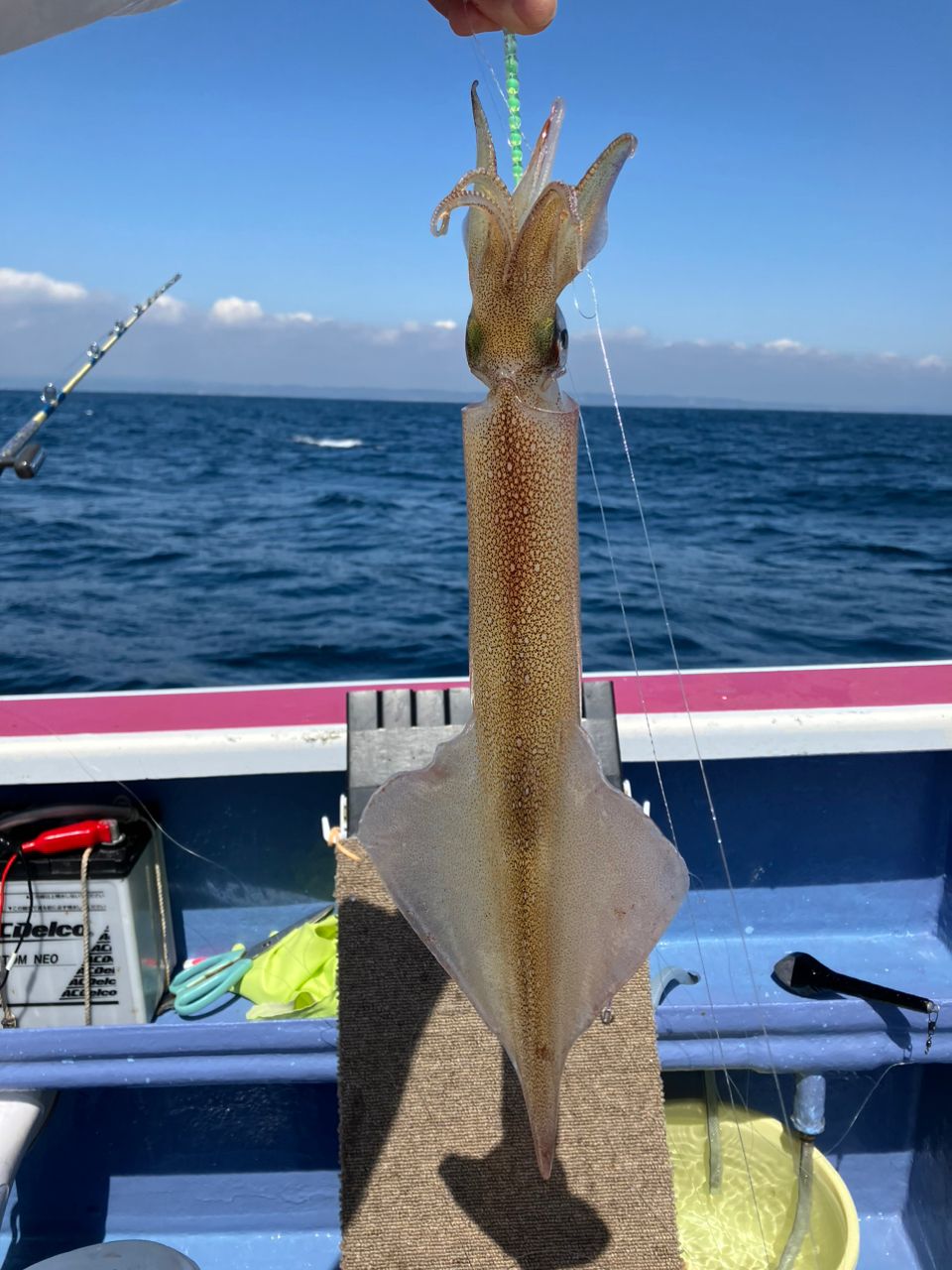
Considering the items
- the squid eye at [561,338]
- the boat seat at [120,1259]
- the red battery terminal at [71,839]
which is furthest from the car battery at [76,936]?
the squid eye at [561,338]

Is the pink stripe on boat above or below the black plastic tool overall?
above

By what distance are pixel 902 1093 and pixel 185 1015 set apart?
8.77 ft

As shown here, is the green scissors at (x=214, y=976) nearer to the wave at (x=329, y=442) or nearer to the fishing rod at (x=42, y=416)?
the fishing rod at (x=42, y=416)

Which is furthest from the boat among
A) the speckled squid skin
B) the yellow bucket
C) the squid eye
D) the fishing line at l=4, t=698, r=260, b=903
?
the squid eye

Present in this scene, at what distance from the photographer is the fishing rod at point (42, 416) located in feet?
13.7

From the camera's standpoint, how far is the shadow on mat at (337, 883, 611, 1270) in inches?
113

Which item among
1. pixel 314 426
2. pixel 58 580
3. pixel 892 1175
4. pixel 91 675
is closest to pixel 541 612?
pixel 892 1175

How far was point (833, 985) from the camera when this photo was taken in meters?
3.61

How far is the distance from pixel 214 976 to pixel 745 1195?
2.10 m

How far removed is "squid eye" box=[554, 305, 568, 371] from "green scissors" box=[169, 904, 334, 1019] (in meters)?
3.14

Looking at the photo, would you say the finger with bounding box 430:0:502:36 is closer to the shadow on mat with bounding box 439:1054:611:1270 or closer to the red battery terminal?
the shadow on mat with bounding box 439:1054:611:1270

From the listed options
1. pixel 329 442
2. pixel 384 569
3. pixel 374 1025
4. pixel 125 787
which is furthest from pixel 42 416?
pixel 329 442

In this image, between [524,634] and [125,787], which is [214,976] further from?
[524,634]

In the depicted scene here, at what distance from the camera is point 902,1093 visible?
3686 millimetres
